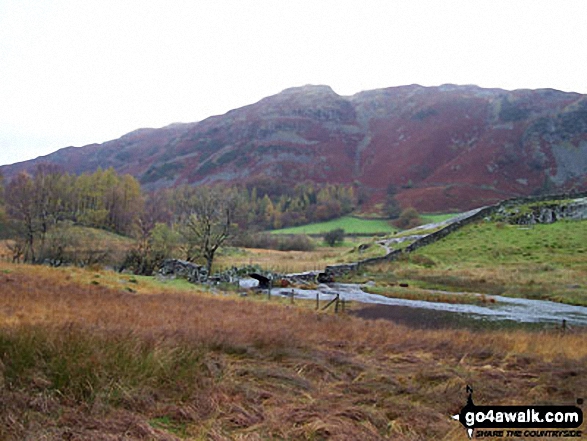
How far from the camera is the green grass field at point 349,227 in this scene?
9161 centimetres

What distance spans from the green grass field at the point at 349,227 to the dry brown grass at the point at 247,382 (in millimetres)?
78583

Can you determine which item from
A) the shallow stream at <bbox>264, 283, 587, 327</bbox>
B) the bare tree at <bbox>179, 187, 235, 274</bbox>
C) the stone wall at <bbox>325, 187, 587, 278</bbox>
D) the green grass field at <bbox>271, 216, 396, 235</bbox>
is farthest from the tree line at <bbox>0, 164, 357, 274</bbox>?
the shallow stream at <bbox>264, 283, 587, 327</bbox>

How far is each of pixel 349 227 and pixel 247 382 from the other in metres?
90.2

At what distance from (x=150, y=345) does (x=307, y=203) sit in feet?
378

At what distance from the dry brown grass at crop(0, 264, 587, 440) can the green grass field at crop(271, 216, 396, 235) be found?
7858 cm

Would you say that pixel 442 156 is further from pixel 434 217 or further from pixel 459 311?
pixel 459 311

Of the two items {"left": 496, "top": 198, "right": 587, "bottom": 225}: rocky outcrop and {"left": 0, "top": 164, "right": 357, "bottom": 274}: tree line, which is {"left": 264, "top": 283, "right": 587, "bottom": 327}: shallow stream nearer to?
{"left": 0, "top": 164, "right": 357, "bottom": 274}: tree line

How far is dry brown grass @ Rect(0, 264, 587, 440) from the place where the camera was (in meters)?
5.43

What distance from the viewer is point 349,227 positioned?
96625 millimetres

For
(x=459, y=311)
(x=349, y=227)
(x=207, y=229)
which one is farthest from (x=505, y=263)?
(x=349, y=227)

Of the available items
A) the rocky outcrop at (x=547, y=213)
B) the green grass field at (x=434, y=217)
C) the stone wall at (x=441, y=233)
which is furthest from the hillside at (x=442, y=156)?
the rocky outcrop at (x=547, y=213)

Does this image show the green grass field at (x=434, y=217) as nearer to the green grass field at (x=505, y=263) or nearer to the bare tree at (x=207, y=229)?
the green grass field at (x=505, y=263)

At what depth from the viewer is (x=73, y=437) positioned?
4.75m

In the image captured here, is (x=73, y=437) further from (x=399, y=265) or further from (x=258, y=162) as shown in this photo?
(x=258, y=162)
